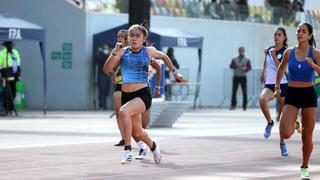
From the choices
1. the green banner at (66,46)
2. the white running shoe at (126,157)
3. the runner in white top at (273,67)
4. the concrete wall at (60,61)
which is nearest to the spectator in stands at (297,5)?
the concrete wall at (60,61)

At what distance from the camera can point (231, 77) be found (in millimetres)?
34844

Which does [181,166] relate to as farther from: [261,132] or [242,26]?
[242,26]

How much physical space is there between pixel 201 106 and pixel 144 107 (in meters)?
21.6

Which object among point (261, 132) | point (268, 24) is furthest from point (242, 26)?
point (261, 132)

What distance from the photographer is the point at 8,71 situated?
25.5 m

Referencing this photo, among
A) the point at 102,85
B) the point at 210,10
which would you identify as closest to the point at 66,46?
the point at 102,85

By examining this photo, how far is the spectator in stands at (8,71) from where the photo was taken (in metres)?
25.5

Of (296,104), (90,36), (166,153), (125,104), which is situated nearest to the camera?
(296,104)

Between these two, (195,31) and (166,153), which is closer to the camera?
(166,153)

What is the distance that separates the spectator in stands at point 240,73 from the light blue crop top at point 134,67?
1968cm

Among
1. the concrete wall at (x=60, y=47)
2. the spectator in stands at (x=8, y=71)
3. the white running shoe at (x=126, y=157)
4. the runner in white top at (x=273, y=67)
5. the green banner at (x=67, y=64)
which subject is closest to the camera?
the white running shoe at (x=126, y=157)

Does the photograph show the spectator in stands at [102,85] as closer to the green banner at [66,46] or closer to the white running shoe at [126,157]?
the green banner at [66,46]

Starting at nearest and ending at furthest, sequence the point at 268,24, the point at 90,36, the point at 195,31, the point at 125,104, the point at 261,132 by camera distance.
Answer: the point at 125,104 < the point at 261,132 < the point at 90,36 < the point at 195,31 < the point at 268,24

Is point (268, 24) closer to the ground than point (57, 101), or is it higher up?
higher up
